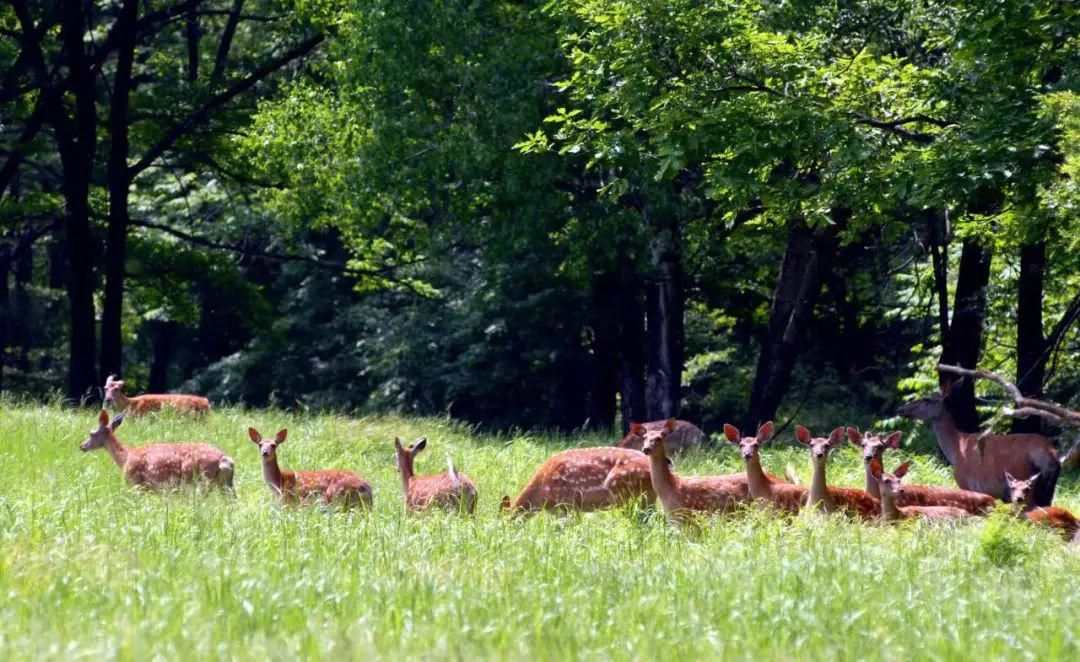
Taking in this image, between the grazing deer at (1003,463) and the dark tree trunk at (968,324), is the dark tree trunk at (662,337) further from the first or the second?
the grazing deer at (1003,463)

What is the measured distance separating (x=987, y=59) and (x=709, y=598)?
9089mm

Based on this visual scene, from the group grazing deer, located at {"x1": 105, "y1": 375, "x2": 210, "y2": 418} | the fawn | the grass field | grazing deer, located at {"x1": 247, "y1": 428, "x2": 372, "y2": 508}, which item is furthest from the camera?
grazing deer, located at {"x1": 105, "y1": 375, "x2": 210, "y2": 418}

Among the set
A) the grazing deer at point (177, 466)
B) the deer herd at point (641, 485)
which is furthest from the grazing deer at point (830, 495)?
the grazing deer at point (177, 466)

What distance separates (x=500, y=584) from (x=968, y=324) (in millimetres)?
12003

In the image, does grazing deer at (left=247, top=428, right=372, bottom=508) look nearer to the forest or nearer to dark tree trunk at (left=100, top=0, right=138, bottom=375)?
the forest

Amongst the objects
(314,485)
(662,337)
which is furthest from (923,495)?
(662,337)

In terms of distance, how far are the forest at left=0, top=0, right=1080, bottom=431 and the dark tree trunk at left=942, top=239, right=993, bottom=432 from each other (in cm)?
5

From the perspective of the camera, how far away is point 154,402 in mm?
22031

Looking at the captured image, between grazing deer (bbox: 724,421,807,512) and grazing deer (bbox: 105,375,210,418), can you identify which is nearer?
grazing deer (bbox: 724,421,807,512)

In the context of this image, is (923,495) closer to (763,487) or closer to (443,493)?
(763,487)

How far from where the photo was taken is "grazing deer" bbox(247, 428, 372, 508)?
1226cm

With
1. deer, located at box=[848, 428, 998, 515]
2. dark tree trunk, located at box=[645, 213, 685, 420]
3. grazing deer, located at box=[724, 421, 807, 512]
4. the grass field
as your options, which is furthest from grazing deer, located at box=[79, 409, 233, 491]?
dark tree trunk, located at box=[645, 213, 685, 420]

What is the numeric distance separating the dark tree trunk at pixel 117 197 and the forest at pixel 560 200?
0.18ft

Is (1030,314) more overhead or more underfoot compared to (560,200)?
more underfoot
